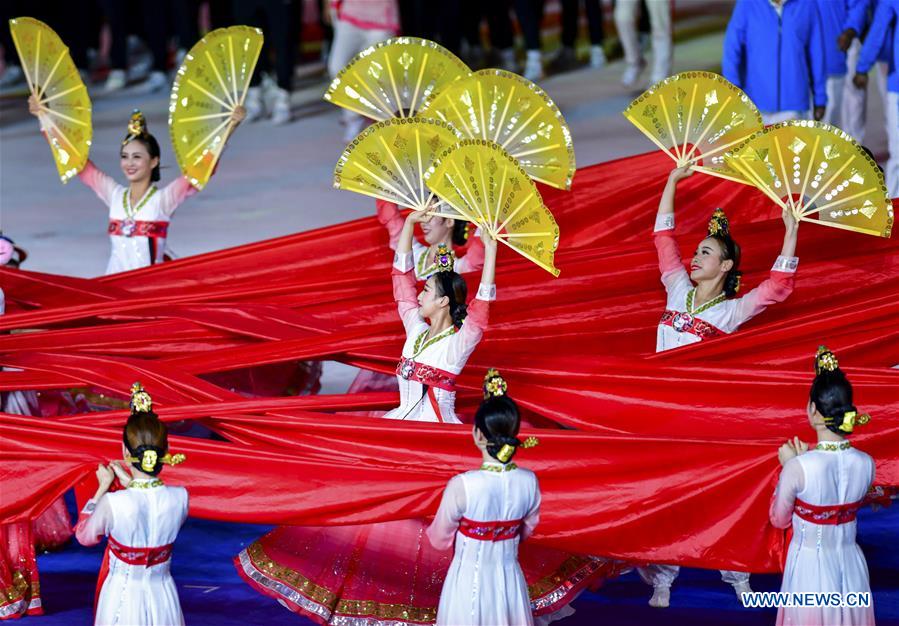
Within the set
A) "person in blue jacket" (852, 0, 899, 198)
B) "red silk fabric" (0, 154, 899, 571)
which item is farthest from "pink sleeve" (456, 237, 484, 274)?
"person in blue jacket" (852, 0, 899, 198)

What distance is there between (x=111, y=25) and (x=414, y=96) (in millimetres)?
5654

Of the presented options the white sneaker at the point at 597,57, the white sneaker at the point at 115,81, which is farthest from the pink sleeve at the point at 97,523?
the white sneaker at the point at 597,57

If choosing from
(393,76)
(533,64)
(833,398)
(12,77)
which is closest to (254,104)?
(533,64)

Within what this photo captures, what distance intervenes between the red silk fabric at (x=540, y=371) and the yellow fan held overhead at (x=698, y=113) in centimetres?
38

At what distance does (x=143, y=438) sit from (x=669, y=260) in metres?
2.12

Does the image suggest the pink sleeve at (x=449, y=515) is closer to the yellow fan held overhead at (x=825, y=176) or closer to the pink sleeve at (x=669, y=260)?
the pink sleeve at (x=669, y=260)

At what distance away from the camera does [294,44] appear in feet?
39.1

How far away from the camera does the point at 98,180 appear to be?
6754 millimetres

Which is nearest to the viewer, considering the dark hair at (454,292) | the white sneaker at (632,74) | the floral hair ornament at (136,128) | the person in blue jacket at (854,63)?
the dark hair at (454,292)

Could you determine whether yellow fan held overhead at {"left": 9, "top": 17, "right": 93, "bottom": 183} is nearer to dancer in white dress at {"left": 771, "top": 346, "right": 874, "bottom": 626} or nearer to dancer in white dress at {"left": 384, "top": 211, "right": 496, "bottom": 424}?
dancer in white dress at {"left": 384, "top": 211, "right": 496, "bottom": 424}

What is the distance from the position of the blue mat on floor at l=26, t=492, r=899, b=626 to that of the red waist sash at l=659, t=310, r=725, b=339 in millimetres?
787

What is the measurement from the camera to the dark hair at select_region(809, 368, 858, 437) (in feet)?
14.5

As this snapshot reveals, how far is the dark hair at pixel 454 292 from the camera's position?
16.5 feet

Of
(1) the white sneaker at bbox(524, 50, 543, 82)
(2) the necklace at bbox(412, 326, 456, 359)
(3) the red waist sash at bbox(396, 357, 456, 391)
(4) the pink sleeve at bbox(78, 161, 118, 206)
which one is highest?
(2) the necklace at bbox(412, 326, 456, 359)
